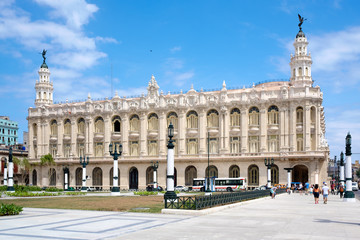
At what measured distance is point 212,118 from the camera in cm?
7738

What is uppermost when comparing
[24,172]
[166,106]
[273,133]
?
[166,106]

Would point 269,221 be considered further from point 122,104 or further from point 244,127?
point 122,104

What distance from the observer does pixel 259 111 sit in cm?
7394

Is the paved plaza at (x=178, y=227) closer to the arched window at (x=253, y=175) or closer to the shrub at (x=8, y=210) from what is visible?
the shrub at (x=8, y=210)

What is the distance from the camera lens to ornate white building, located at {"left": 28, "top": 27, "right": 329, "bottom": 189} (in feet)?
234

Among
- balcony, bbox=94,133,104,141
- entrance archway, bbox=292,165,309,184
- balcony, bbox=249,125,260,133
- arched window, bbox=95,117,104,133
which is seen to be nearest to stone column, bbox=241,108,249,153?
balcony, bbox=249,125,260,133

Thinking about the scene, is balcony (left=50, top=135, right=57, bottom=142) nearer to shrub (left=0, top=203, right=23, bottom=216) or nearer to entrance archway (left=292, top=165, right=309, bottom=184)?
entrance archway (left=292, top=165, right=309, bottom=184)

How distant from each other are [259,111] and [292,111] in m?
5.54

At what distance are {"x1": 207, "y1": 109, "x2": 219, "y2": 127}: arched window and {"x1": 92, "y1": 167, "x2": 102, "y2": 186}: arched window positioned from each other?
24070 millimetres

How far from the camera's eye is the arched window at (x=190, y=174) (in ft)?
258

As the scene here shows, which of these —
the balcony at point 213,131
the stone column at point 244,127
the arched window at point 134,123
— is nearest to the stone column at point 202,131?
the balcony at point 213,131

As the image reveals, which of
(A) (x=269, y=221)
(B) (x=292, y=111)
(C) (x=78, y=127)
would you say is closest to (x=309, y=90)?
(B) (x=292, y=111)

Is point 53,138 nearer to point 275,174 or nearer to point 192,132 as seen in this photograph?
point 192,132

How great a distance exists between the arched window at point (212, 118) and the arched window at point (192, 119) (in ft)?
7.92
